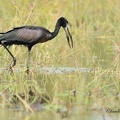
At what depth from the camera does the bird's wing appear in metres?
11.9

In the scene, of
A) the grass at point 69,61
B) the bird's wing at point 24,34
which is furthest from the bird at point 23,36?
the grass at point 69,61

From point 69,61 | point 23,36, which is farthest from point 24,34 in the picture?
point 69,61

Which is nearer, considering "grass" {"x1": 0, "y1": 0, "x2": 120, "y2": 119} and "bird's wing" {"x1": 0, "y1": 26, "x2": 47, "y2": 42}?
"grass" {"x1": 0, "y1": 0, "x2": 120, "y2": 119}

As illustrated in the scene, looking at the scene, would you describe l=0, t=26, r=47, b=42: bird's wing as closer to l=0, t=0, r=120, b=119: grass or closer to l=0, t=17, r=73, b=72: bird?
l=0, t=17, r=73, b=72: bird

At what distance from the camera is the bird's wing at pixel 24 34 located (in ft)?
39.2

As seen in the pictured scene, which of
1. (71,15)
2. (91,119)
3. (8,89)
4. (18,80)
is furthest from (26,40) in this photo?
(71,15)

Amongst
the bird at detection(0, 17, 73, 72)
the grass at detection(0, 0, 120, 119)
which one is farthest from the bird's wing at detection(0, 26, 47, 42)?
the grass at detection(0, 0, 120, 119)

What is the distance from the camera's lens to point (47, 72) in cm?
1127

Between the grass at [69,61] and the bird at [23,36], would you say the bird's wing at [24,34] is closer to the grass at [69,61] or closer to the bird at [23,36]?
the bird at [23,36]

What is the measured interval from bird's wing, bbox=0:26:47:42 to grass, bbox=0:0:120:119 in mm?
442

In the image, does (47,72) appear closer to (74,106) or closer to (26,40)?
(26,40)

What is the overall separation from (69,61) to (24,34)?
1289 mm

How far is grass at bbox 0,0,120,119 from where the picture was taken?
8.53 metres

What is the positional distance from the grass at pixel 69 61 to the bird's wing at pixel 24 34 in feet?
1.45
